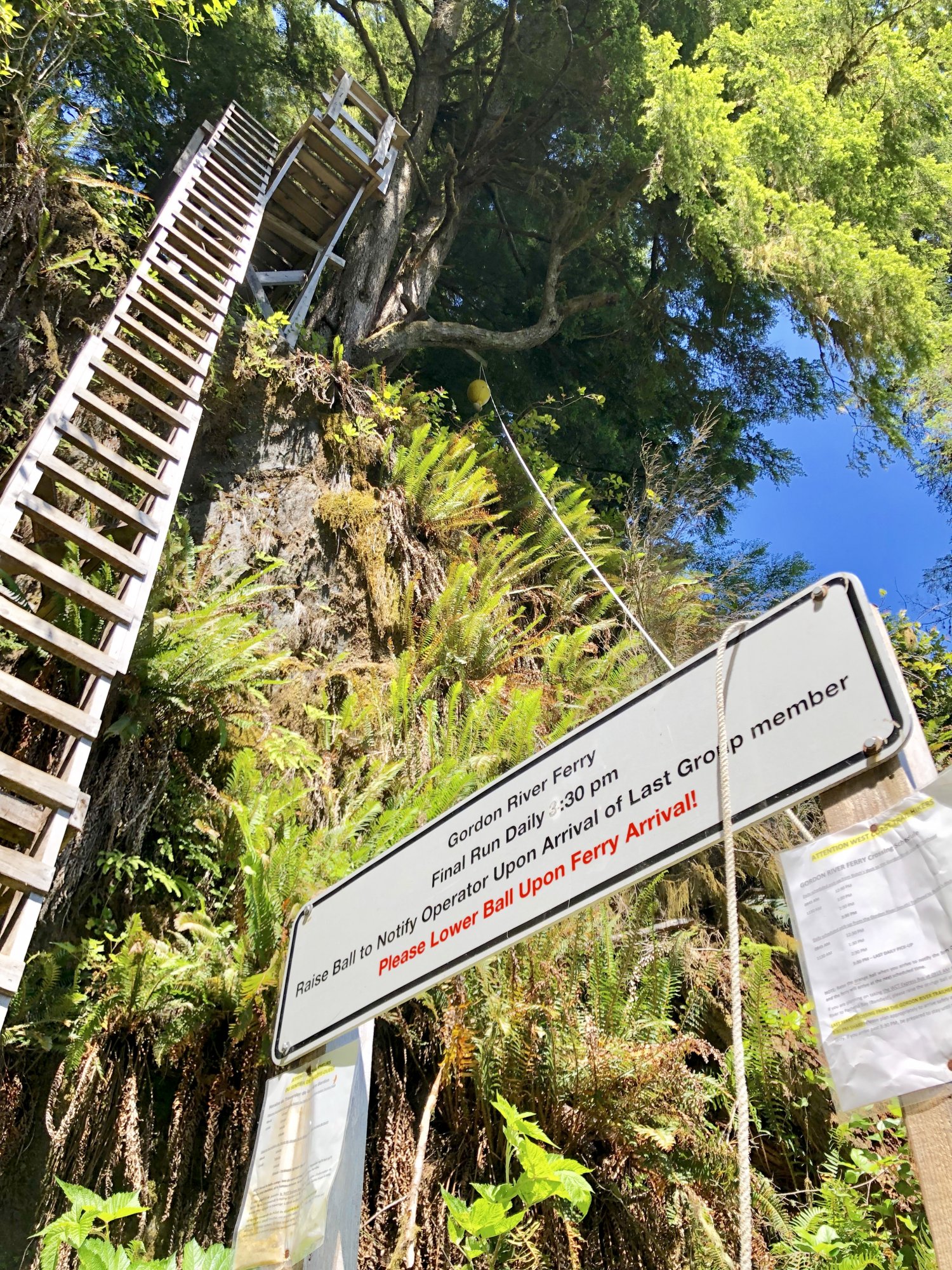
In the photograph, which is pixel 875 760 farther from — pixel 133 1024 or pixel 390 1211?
pixel 133 1024

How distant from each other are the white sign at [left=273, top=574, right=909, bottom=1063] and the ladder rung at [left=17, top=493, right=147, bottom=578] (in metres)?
1.84

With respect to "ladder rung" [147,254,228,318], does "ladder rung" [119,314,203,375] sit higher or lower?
lower

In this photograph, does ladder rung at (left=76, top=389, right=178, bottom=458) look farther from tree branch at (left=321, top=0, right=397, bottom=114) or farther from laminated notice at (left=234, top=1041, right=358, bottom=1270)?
tree branch at (left=321, top=0, right=397, bottom=114)

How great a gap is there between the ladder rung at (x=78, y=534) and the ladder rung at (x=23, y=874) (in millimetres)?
1300

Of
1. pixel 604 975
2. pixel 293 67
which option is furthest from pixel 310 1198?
pixel 293 67

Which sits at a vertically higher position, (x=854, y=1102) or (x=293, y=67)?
(x=293, y=67)

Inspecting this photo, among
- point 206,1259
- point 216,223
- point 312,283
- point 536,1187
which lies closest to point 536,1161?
point 536,1187

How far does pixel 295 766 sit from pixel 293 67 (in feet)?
31.7

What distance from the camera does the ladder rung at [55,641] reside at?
2859mm

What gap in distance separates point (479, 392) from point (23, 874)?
26.9 ft

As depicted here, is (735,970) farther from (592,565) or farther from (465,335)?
(465,335)

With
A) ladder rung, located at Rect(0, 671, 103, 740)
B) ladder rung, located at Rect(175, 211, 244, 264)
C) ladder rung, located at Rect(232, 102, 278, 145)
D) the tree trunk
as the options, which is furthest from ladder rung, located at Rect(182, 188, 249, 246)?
ladder rung, located at Rect(0, 671, 103, 740)

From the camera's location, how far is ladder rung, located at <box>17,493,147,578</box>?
10.4 ft

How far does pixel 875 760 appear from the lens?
4.31 ft
